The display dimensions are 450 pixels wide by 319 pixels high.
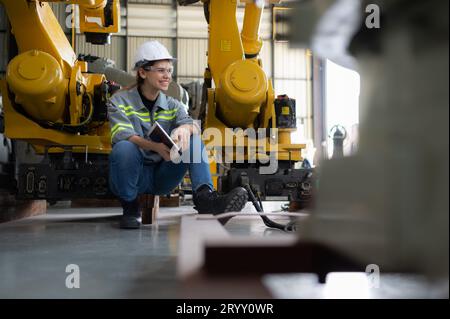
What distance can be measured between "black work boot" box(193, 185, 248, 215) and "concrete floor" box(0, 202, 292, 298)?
0.14 m

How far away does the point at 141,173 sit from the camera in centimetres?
269

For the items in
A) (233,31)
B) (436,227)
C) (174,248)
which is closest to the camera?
(436,227)

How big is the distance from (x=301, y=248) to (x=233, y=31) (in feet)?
9.19

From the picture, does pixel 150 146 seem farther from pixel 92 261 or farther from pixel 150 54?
pixel 92 261

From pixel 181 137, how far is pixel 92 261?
3.46ft

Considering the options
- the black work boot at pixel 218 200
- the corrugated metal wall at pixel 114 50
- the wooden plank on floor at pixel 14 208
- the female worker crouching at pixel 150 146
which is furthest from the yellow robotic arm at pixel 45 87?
the corrugated metal wall at pixel 114 50

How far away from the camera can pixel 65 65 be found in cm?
318

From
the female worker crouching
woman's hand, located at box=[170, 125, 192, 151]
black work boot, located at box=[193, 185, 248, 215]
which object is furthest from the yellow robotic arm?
black work boot, located at box=[193, 185, 248, 215]

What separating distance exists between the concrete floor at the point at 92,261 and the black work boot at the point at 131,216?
63 mm

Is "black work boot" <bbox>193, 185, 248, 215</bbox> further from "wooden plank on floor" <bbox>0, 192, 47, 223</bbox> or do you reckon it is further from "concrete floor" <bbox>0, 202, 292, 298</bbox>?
"wooden plank on floor" <bbox>0, 192, 47, 223</bbox>

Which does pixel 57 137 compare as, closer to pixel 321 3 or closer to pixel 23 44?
pixel 23 44

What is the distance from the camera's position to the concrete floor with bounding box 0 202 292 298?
109cm

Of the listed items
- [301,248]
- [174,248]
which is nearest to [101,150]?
[174,248]

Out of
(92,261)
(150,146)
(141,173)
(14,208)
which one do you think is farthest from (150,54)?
(14,208)
